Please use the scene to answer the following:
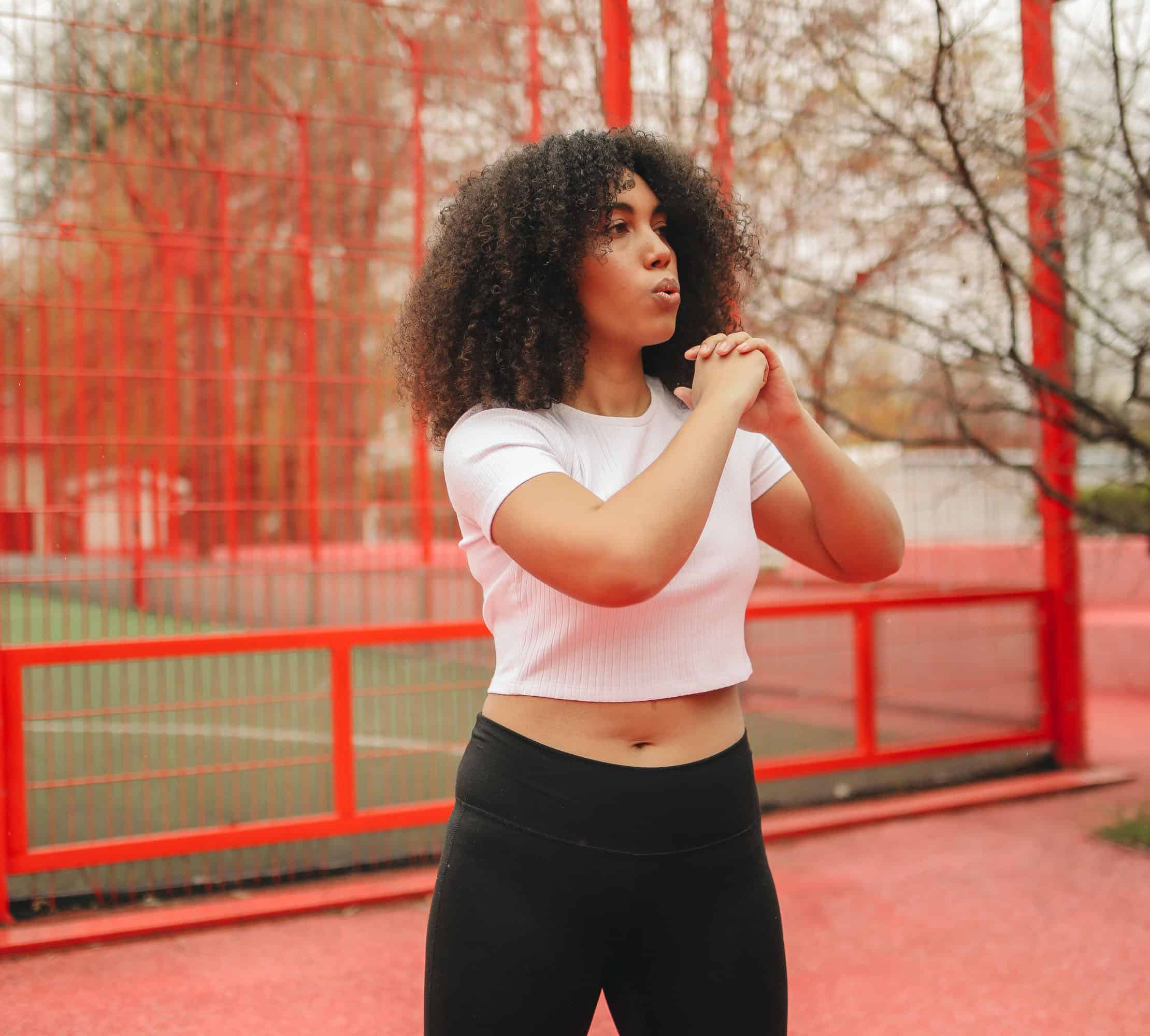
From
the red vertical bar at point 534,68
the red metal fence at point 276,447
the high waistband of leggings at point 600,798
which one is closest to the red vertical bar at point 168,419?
the red metal fence at point 276,447

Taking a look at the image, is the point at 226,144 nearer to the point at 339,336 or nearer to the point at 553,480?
the point at 339,336

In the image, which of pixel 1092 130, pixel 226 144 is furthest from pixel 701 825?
pixel 226 144

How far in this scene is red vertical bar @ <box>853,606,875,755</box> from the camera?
4.74m

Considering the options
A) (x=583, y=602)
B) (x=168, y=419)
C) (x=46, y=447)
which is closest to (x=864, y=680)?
(x=168, y=419)

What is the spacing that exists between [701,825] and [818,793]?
3.78 metres

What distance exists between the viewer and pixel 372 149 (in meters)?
4.98

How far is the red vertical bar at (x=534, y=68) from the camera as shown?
14.5 feet

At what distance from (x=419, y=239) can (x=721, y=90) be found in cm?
149

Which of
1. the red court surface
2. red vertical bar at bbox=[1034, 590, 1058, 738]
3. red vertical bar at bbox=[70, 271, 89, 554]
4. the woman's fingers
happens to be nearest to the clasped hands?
the woman's fingers

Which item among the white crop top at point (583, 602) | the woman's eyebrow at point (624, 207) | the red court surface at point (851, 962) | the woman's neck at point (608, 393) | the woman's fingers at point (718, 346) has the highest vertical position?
the woman's eyebrow at point (624, 207)

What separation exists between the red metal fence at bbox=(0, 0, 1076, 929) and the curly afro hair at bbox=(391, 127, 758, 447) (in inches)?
99.3

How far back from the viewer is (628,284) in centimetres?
134

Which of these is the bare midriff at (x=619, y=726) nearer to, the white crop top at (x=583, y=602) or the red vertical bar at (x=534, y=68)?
the white crop top at (x=583, y=602)

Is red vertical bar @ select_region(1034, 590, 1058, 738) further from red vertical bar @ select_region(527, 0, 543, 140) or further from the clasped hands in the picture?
the clasped hands
